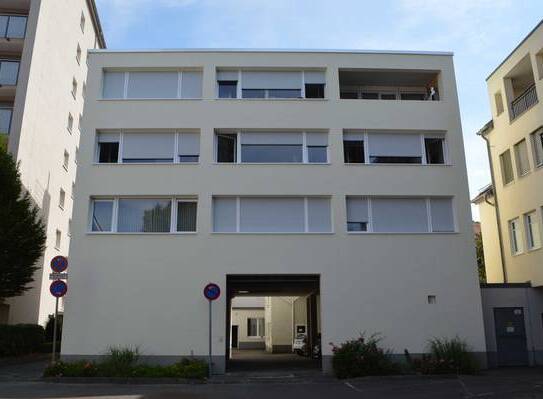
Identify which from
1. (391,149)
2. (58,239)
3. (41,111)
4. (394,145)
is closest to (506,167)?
(394,145)

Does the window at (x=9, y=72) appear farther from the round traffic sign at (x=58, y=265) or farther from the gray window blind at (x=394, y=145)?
the gray window blind at (x=394, y=145)

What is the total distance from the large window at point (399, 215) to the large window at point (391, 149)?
5.15 feet

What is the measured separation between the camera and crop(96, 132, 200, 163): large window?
2067 cm

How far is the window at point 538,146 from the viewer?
21.3 m

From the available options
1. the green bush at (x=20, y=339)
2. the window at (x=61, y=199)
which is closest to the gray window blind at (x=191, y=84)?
the green bush at (x=20, y=339)

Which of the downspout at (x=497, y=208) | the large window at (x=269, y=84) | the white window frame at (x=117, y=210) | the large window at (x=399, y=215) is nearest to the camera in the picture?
the white window frame at (x=117, y=210)

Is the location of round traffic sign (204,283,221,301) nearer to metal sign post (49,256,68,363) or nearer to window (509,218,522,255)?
metal sign post (49,256,68,363)

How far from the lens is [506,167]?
24.2 metres

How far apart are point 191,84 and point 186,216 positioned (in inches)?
209

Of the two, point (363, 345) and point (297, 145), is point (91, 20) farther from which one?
point (363, 345)

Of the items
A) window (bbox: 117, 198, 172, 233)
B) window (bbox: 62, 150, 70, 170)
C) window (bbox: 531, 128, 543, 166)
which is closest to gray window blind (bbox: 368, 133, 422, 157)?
window (bbox: 531, 128, 543, 166)

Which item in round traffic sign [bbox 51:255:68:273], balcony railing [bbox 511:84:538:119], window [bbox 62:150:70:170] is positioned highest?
window [bbox 62:150:70:170]

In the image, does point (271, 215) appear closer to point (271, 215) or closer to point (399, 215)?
point (271, 215)

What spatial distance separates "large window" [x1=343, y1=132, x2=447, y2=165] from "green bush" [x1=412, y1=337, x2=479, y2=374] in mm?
6820
